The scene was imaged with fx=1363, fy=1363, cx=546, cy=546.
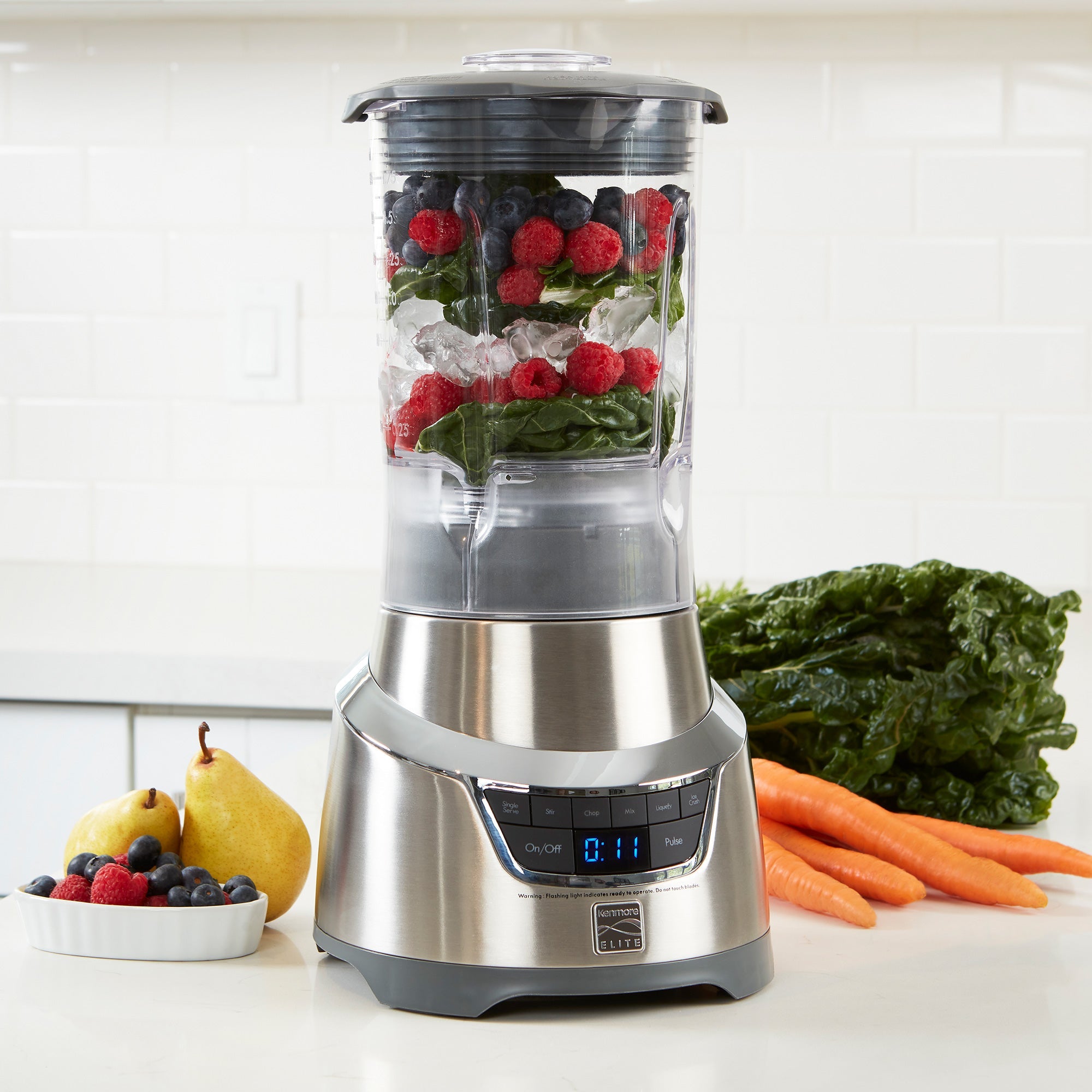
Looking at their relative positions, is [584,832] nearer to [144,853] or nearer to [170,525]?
[144,853]

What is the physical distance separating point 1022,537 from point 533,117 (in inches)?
58.9

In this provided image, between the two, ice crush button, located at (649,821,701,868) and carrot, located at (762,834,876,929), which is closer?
ice crush button, located at (649,821,701,868)

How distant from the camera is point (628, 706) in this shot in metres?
0.67

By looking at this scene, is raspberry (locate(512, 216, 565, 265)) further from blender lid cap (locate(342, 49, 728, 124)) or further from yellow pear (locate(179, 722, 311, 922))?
yellow pear (locate(179, 722, 311, 922))

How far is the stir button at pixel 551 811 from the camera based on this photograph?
650mm

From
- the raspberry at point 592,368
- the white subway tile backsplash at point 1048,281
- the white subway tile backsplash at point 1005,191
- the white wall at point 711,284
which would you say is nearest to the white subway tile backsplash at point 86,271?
the white wall at point 711,284

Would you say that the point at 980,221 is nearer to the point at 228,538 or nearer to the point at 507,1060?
the point at 228,538

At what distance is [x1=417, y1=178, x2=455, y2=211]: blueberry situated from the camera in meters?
0.69

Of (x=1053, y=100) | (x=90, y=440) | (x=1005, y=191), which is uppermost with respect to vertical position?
(x=1053, y=100)

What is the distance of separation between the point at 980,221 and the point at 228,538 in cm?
121

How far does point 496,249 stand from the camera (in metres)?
0.68

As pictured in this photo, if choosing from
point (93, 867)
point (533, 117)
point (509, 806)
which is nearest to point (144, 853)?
point (93, 867)

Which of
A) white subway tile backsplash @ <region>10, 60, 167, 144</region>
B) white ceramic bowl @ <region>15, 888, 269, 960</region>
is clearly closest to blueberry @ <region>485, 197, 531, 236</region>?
white ceramic bowl @ <region>15, 888, 269, 960</region>

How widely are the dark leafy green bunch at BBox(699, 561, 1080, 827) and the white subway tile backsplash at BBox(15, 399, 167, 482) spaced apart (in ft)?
4.21
